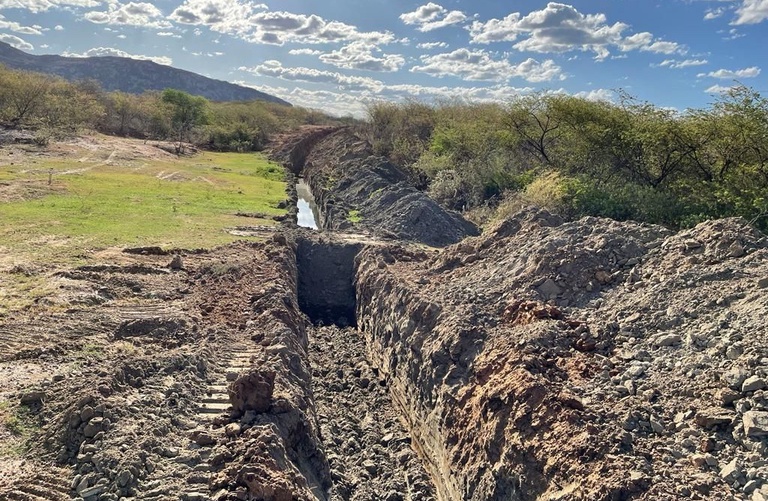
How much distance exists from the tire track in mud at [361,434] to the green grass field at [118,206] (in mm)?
8448

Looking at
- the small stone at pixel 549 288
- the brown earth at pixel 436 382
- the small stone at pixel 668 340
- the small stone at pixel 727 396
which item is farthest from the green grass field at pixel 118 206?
the small stone at pixel 727 396

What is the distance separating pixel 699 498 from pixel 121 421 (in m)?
8.28

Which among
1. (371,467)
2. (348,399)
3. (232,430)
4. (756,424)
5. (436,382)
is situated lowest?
(371,467)

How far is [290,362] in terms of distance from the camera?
12.4 metres

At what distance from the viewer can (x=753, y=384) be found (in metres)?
7.70

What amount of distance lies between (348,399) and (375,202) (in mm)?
19358

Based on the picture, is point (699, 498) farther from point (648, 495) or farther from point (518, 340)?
point (518, 340)

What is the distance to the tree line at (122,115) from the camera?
53.9 metres

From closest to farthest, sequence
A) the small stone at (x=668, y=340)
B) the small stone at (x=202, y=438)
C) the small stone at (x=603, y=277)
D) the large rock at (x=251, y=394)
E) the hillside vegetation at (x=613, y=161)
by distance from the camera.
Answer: the small stone at (x=202, y=438) → the large rock at (x=251, y=394) → the small stone at (x=668, y=340) → the small stone at (x=603, y=277) → the hillside vegetation at (x=613, y=161)

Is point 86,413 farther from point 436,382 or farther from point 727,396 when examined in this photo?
point 727,396

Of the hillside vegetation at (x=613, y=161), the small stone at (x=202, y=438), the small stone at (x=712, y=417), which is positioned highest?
the hillside vegetation at (x=613, y=161)


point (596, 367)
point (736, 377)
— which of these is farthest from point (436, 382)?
point (736, 377)

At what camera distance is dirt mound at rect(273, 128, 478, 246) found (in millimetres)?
27094

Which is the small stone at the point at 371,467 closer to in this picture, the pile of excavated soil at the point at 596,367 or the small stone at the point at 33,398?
the pile of excavated soil at the point at 596,367
